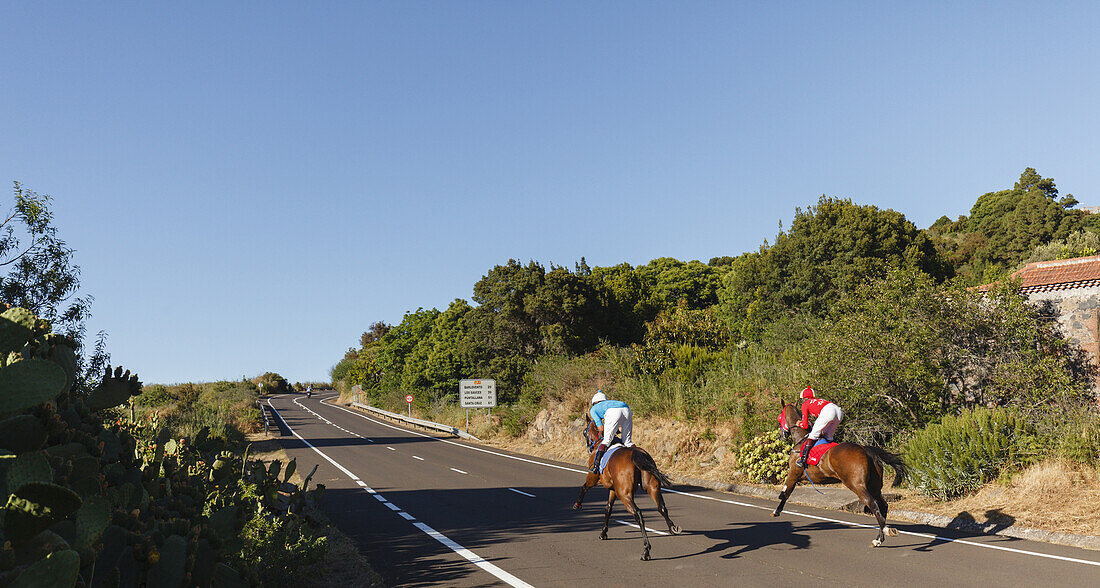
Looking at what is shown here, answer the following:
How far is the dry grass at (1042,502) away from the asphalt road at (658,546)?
86cm

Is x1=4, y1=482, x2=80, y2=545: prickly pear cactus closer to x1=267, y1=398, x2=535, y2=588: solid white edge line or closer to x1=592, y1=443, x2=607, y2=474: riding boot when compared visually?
x1=267, y1=398, x2=535, y2=588: solid white edge line

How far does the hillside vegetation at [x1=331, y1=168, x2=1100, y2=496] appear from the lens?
601 inches

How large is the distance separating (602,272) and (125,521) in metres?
50.7

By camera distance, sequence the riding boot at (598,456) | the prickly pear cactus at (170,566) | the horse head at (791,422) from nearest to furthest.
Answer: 1. the prickly pear cactus at (170,566)
2. the riding boot at (598,456)
3. the horse head at (791,422)

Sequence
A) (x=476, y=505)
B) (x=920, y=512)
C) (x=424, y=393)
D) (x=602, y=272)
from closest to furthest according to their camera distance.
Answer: (x=920, y=512) < (x=476, y=505) < (x=424, y=393) < (x=602, y=272)

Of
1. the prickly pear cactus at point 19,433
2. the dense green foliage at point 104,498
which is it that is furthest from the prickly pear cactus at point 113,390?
the prickly pear cactus at point 19,433

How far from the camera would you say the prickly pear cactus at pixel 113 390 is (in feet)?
16.0

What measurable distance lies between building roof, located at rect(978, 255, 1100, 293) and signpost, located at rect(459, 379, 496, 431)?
82.5 ft

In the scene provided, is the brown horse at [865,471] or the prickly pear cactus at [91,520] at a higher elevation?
the prickly pear cactus at [91,520]

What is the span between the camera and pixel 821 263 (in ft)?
121

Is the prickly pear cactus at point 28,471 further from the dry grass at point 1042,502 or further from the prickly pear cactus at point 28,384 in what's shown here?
the dry grass at point 1042,502

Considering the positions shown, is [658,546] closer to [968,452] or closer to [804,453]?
[804,453]

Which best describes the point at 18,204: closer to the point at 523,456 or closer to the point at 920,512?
the point at 523,456

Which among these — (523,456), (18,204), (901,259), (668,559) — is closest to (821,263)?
(901,259)
